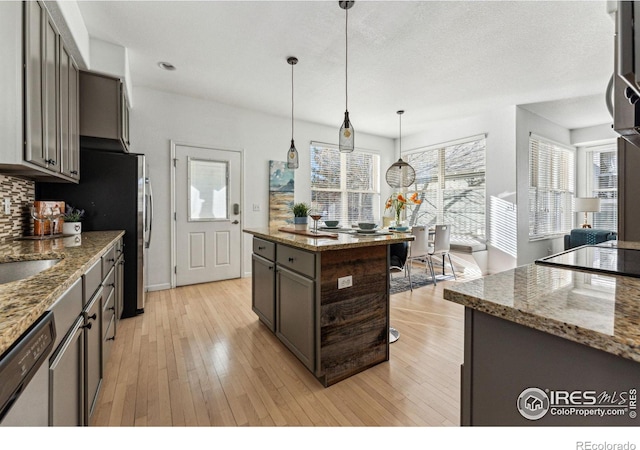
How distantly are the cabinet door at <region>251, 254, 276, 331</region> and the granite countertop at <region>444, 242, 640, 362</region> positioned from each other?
182 centimetres

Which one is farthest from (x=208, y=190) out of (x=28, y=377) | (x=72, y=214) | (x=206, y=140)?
(x=28, y=377)

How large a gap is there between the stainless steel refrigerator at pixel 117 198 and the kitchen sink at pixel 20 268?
152cm

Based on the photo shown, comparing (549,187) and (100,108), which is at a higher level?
(100,108)

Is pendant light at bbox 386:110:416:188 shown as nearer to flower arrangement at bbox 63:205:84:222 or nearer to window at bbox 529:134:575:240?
window at bbox 529:134:575:240

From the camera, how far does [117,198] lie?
2822 millimetres

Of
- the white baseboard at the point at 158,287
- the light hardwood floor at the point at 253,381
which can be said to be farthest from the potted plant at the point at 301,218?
the white baseboard at the point at 158,287

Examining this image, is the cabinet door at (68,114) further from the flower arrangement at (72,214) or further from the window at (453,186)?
the window at (453,186)

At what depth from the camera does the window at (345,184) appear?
5457mm

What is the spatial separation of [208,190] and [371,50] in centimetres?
289

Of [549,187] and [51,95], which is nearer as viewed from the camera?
[51,95]

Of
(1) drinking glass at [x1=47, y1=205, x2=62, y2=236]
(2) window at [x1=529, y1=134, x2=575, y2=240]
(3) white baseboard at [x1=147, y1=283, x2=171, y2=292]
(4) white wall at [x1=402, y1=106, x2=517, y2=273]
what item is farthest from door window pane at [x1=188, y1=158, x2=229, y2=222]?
(2) window at [x1=529, y1=134, x2=575, y2=240]

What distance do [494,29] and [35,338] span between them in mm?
3632

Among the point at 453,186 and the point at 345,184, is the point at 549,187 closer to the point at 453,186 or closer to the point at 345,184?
the point at 453,186

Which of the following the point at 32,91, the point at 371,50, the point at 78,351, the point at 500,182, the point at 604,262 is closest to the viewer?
the point at 604,262
